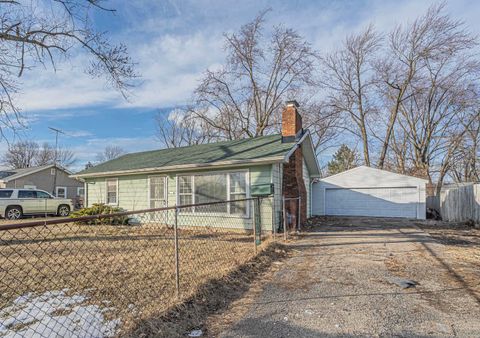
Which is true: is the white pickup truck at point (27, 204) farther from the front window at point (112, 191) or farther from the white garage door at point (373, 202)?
the white garage door at point (373, 202)

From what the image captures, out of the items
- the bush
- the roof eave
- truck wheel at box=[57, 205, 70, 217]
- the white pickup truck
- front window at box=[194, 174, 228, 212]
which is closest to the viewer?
the roof eave

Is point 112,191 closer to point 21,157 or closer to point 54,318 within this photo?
point 54,318

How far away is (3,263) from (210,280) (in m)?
4.67

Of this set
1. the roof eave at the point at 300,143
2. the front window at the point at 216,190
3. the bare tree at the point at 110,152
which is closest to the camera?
the roof eave at the point at 300,143

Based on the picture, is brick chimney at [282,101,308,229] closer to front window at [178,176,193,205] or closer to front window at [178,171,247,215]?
front window at [178,171,247,215]

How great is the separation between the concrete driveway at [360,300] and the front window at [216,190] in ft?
13.6

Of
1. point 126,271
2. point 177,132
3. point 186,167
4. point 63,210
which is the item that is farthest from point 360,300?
point 177,132

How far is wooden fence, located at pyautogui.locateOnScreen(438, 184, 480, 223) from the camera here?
40.0 feet

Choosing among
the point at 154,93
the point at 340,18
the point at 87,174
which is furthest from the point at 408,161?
the point at 87,174

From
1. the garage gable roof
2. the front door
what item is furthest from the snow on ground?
the garage gable roof

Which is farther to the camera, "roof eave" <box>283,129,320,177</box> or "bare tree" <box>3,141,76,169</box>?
"bare tree" <box>3,141,76,169</box>

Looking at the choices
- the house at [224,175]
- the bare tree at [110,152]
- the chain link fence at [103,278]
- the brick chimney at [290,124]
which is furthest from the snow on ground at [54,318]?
the bare tree at [110,152]

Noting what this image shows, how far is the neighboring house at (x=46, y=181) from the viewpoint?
2567cm

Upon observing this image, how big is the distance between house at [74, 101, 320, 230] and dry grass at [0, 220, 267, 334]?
224cm
